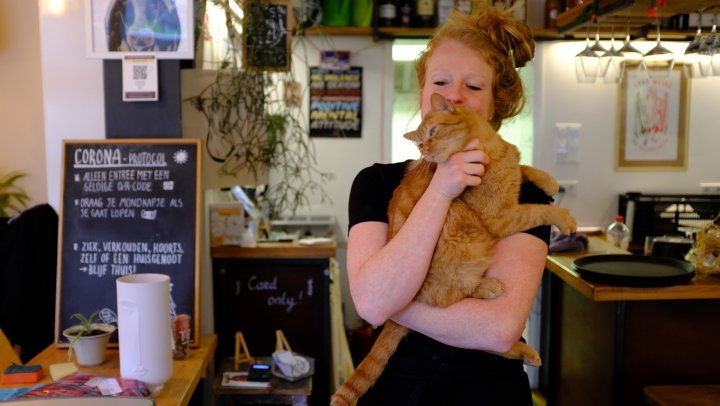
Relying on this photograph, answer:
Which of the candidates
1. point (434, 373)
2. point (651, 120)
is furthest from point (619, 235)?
point (434, 373)

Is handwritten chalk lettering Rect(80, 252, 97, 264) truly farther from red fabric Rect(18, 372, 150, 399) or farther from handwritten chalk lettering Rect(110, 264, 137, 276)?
red fabric Rect(18, 372, 150, 399)

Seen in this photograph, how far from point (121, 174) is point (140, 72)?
40 centimetres

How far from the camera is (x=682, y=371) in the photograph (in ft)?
9.14

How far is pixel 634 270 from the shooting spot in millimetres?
2742

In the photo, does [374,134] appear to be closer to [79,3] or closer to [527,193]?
[79,3]

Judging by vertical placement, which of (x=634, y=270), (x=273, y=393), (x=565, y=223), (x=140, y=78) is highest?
(x=140, y=78)

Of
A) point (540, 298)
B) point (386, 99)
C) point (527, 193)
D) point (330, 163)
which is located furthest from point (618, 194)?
point (527, 193)

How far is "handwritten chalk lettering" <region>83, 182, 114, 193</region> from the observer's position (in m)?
2.37

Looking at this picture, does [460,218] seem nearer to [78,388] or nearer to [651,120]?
[78,388]

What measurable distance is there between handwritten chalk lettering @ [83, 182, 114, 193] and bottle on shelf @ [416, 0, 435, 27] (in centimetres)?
291

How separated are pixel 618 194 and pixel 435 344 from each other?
411 cm

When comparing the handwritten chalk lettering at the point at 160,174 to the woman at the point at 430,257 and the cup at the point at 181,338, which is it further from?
the woman at the point at 430,257

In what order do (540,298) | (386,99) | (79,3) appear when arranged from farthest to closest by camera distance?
(386,99), (540,298), (79,3)

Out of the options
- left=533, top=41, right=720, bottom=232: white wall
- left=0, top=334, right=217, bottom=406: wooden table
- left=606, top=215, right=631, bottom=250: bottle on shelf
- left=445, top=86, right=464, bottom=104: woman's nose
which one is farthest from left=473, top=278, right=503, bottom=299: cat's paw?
left=533, top=41, right=720, bottom=232: white wall
